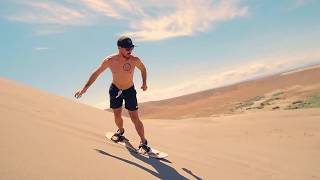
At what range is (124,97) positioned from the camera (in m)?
5.58

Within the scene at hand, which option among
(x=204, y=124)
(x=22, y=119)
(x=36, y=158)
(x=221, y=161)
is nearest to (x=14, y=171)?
(x=36, y=158)

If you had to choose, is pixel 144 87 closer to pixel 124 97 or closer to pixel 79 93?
pixel 124 97

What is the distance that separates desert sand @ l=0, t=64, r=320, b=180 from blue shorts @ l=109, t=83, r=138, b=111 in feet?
1.60

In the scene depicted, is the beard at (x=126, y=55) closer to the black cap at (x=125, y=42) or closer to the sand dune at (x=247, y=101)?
the black cap at (x=125, y=42)

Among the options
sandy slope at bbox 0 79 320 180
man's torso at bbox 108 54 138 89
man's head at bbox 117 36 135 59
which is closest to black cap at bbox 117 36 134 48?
man's head at bbox 117 36 135 59

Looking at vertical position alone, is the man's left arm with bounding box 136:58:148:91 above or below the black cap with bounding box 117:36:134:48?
below

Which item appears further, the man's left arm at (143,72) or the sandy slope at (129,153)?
the man's left arm at (143,72)

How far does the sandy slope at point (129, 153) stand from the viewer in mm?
3653

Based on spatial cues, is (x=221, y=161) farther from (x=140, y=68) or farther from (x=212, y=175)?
(x=140, y=68)

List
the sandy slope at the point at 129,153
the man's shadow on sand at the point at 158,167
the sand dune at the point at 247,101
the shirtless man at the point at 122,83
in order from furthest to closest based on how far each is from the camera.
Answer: the sand dune at the point at 247,101 < the shirtless man at the point at 122,83 < the man's shadow on sand at the point at 158,167 < the sandy slope at the point at 129,153

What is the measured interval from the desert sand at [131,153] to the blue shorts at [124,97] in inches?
19.2

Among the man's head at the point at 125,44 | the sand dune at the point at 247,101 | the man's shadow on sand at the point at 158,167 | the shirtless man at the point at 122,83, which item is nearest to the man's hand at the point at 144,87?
the shirtless man at the point at 122,83

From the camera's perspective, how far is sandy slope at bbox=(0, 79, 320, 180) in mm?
A: 3653

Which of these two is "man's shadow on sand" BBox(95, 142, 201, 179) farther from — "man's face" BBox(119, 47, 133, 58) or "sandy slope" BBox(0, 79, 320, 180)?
"man's face" BBox(119, 47, 133, 58)
